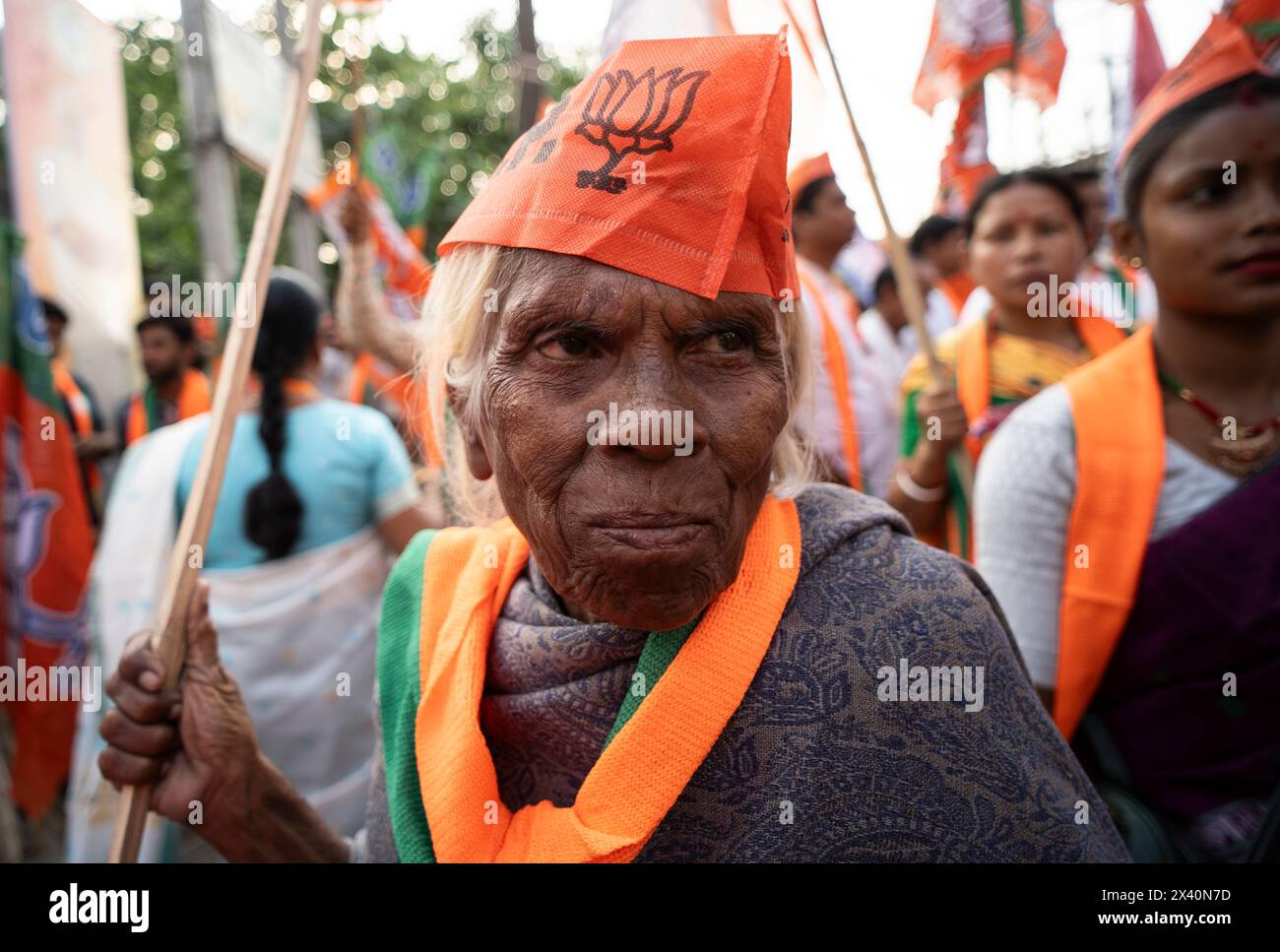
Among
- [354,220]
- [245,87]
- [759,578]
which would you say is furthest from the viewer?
[245,87]

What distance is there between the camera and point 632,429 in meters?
1.18

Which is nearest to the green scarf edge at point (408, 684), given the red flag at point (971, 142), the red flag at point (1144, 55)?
the red flag at point (1144, 55)

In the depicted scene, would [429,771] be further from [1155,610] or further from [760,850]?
[1155,610]

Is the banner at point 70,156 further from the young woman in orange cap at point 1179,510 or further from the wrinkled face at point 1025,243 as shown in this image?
the young woman in orange cap at point 1179,510

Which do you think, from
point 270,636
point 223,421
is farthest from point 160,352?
point 223,421

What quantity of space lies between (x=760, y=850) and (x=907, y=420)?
2226mm

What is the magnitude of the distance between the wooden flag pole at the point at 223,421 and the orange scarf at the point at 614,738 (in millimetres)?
407

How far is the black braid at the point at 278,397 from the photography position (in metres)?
3.07

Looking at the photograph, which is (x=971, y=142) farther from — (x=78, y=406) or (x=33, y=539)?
(x=78, y=406)

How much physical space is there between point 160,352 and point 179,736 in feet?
13.7

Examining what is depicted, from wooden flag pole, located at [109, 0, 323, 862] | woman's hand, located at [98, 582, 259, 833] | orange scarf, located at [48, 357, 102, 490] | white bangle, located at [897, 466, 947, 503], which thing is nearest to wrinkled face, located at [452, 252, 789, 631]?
wooden flag pole, located at [109, 0, 323, 862]

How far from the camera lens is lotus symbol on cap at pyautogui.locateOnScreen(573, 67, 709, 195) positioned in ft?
4.25

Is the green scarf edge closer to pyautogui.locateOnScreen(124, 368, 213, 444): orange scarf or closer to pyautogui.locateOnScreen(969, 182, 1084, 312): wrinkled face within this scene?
pyautogui.locateOnScreen(969, 182, 1084, 312): wrinkled face

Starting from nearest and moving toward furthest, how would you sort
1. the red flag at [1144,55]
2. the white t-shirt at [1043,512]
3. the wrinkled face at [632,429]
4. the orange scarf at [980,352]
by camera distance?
the wrinkled face at [632,429] < the white t-shirt at [1043,512] < the red flag at [1144,55] < the orange scarf at [980,352]
